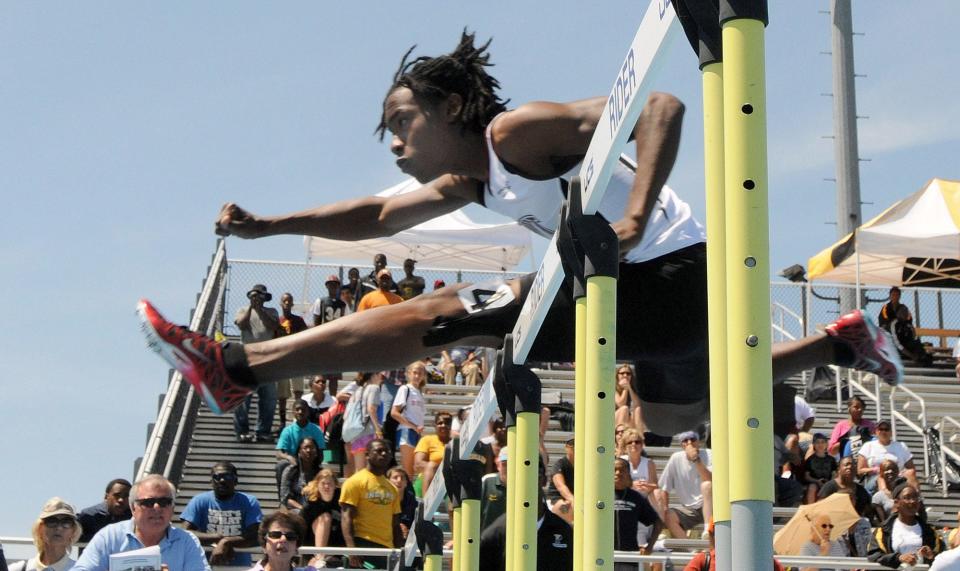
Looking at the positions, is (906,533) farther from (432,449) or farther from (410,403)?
(410,403)

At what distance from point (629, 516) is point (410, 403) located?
3.31m

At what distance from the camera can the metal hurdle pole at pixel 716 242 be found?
2402mm

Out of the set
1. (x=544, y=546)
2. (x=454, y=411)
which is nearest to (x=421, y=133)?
(x=544, y=546)

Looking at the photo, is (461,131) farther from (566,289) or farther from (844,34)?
(844,34)

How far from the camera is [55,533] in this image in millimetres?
7098

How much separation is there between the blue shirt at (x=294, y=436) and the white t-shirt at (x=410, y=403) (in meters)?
0.73

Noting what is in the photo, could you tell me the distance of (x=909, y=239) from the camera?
683 inches

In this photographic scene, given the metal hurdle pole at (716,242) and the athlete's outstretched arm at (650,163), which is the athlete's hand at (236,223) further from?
the metal hurdle pole at (716,242)

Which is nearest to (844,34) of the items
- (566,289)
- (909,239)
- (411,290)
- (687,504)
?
(909,239)

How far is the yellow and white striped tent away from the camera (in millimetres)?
17328

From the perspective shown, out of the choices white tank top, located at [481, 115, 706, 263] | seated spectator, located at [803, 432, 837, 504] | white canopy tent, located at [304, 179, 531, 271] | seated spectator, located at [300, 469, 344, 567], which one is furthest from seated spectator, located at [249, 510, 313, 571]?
white canopy tent, located at [304, 179, 531, 271]

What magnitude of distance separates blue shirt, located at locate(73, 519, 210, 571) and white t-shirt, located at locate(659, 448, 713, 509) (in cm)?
560

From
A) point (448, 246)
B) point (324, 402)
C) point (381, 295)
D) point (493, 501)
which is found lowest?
point (493, 501)

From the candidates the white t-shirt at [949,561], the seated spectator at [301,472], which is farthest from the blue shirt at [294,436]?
the white t-shirt at [949,561]
